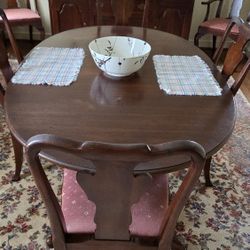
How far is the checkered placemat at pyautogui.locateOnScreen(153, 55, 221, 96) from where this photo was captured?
1.20 m

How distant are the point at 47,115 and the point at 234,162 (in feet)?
4.54

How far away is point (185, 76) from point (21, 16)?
2.14 meters

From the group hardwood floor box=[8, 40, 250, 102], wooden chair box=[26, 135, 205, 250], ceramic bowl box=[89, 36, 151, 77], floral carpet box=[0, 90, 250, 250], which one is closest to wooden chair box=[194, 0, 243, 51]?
hardwood floor box=[8, 40, 250, 102]

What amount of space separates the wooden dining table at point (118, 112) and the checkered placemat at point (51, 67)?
0.13 feet

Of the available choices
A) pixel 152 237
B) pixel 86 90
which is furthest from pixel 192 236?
pixel 86 90

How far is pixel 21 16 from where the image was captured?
9.29ft

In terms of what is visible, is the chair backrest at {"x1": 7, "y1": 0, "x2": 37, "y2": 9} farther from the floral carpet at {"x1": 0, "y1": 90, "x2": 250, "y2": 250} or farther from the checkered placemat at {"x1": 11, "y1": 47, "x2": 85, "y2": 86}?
the checkered placemat at {"x1": 11, "y1": 47, "x2": 85, "y2": 86}

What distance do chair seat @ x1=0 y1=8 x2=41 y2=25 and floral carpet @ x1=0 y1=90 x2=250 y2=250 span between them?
1.37m

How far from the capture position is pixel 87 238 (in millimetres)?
933

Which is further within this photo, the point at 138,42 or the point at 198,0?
the point at 198,0

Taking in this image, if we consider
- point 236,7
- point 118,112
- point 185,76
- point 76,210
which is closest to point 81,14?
point 236,7

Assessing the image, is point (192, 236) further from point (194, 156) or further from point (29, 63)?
point (29, 63)

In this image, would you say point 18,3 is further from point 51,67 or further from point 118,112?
point 118,112

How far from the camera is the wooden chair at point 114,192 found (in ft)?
1.87
